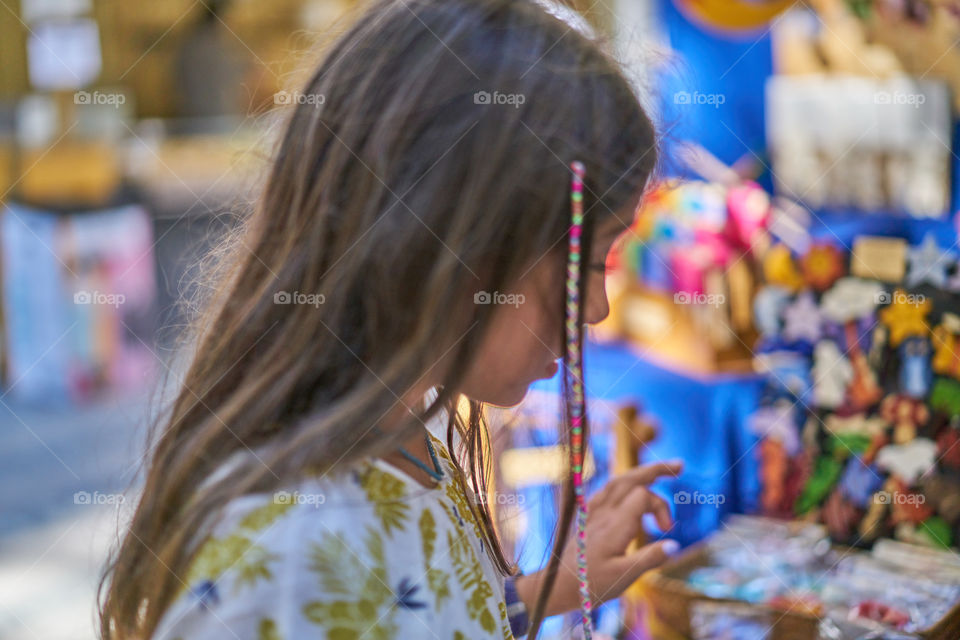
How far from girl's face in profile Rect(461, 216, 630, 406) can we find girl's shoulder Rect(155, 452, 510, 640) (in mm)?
118

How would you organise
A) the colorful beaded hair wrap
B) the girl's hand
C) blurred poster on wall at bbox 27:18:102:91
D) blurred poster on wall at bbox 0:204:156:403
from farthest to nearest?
blurred poster on wall at bbox 27:18:102:91, blurred poster on wall at bbox 0:204:156:403, the girl's hand, the colorful beaded hair wrap

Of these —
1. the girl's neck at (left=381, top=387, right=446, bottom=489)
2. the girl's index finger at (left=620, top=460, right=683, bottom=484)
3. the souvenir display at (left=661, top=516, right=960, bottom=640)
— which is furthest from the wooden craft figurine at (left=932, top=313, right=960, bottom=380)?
the girl's neck at (left=381, top=387, right=446, bottom=489)

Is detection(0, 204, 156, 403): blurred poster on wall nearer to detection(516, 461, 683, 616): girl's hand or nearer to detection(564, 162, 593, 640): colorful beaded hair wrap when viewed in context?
detection(516, 461, 683, 616): girl's hand

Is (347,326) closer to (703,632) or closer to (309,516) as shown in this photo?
(309,516)

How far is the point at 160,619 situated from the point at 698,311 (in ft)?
5.00

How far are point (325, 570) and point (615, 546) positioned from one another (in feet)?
1.33

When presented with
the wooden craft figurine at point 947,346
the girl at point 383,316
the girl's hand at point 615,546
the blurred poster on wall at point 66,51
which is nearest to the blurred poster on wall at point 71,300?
the blurred poster on wall at point 66,51

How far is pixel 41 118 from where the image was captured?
5.52 m

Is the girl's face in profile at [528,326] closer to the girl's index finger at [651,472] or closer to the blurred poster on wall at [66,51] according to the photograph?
the girl's index finger at [651,472]

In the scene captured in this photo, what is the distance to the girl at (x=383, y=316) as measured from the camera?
24.5 inches

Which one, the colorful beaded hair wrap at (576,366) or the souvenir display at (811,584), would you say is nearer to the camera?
the colorful beaded hair wrap at (576,366)

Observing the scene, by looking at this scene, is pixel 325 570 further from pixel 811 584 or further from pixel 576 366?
pixel 811 584

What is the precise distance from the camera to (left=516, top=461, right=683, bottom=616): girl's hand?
0.92 m

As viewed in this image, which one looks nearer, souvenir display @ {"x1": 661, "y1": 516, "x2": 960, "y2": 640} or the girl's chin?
the girl's chin
